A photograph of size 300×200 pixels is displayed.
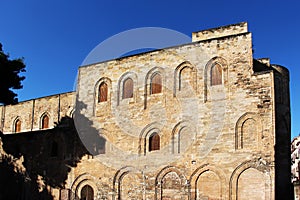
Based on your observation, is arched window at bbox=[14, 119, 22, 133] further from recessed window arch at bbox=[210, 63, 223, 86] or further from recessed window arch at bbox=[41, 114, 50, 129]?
recessed window arch at bbox=[210, 63, 223, 86]

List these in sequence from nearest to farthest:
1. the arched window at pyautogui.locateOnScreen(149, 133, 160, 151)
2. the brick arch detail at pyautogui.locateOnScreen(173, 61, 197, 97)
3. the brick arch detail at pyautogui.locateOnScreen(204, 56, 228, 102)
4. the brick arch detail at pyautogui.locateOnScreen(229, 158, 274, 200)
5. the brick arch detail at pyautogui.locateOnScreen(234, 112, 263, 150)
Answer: the brick arch detail at pyautogui.locateOnScreen(229, 158, 274, 200) < the brick arch detail at pyautogui.locateOnScreen(234, 112, 263, 150) < the brick arch detail at pyautogui.locateOnScreen(204, 56, 228, 102) < the brick arch detail at pyautogui.locateOnScreen(173, 61, 197, 97) < the arched window at pyautogui.locateOnScreen(149, 133, 160, 151)

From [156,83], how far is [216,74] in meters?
3.58

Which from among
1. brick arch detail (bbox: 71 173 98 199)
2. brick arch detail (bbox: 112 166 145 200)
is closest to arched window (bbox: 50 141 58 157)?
brick arch detail (bbox: 71 173 98 199)

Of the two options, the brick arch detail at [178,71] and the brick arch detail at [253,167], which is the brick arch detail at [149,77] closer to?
the brick arch detail at [178,71]

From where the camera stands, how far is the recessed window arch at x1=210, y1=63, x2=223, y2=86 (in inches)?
813

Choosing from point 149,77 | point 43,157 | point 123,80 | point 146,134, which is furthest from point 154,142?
point 43,157

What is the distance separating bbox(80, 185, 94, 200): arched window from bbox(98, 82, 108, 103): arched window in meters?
5.19

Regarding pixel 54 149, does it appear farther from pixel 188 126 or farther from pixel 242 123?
pixel 242 123

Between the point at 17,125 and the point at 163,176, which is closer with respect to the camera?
the point at 163,176

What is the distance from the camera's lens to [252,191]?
18.5 metres

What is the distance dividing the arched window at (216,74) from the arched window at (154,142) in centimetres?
416

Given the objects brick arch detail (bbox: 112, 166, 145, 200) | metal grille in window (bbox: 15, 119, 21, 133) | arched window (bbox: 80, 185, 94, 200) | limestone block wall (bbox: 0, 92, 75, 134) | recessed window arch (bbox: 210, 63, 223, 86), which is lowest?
arched window (bbox: 80, 185, 94, 200)

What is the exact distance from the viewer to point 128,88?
23.5 m

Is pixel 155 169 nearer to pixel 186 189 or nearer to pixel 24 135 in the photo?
pixel 186 189
